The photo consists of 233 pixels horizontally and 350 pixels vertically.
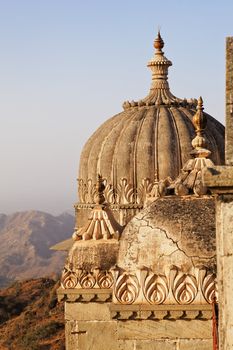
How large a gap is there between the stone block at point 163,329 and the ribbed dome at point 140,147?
13.1 meters

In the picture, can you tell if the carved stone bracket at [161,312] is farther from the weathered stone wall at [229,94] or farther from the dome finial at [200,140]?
the weathered stone wall at [229,94]

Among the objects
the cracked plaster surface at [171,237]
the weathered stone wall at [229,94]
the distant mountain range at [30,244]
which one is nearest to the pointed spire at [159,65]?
the cracked plaster surface at [171,237]

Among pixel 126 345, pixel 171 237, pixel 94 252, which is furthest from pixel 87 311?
pixel 171 237

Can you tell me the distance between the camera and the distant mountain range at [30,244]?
290 ft

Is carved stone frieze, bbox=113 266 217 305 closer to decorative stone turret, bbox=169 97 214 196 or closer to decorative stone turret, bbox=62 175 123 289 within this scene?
decorative stone turret, bbox=169 97 214 196

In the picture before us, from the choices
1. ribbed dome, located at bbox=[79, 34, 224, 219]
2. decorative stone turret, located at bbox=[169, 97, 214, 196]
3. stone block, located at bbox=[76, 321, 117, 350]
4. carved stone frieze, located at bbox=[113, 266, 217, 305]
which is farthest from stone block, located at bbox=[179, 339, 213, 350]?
ribbed dome, located at bbox=[79, 34, 224, 219]

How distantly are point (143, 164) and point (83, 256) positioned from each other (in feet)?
39.7

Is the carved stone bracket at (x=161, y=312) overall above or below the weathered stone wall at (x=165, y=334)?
above

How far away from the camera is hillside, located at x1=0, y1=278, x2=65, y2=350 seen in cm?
2358

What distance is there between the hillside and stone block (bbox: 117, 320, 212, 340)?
624 inches

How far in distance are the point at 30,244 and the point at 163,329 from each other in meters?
100

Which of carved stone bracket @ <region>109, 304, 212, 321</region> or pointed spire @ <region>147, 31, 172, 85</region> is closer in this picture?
carved stone bracket @ <region>109, 304, 212, 321</region>

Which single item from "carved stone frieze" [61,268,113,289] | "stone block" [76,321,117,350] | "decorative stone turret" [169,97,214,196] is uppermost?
"decorative stone turret" [169,97,214,196]

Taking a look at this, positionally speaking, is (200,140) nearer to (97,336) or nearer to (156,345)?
(97,336)
